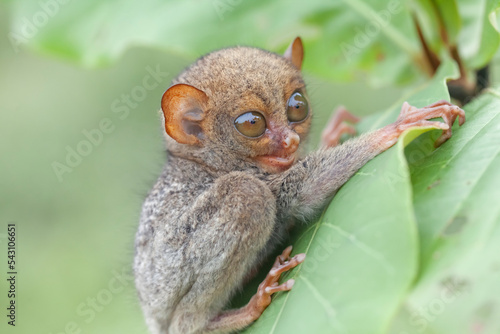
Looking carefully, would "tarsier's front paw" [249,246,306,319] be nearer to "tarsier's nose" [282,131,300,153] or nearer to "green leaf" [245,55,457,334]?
"green leaf" [245,55,457,334]

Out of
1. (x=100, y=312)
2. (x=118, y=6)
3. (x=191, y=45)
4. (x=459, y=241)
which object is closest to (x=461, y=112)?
(x=459, y=241)

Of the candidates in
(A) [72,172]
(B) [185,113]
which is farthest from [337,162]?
(A) [72,172]

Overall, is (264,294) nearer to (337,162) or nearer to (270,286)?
(270,286)

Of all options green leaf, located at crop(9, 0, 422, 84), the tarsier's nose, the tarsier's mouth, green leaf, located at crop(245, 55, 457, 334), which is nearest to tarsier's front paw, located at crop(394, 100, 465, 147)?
green leaf, located at crop(245, 55, 457, 334)

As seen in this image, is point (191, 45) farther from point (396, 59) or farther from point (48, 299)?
point (48, 299)

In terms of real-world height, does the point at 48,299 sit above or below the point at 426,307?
below
